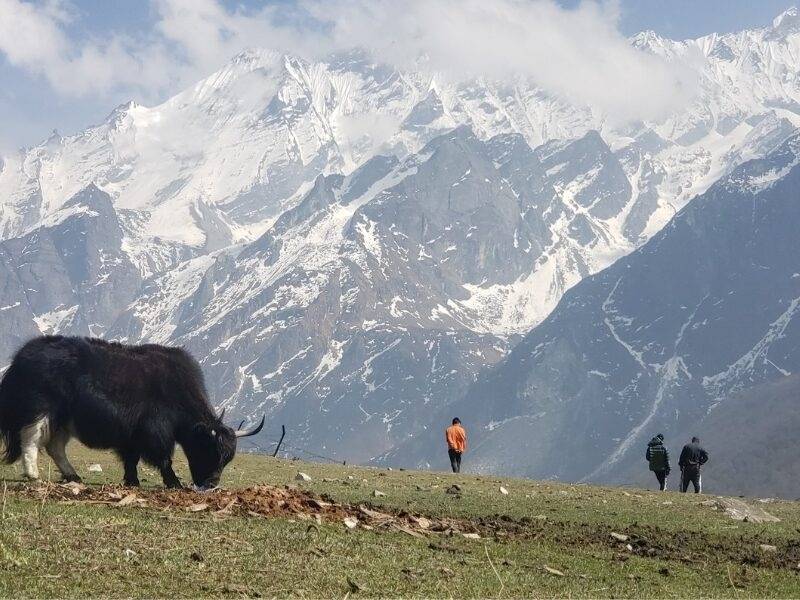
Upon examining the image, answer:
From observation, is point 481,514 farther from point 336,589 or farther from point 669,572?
point 336,589

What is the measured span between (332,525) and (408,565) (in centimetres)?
301

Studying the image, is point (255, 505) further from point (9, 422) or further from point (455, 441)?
point (455, 441)

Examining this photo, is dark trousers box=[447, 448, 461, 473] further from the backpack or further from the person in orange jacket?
the backpack

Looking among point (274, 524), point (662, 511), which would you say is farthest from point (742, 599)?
point (662, 511)

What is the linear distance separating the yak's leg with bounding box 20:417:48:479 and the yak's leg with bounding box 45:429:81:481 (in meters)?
0.38

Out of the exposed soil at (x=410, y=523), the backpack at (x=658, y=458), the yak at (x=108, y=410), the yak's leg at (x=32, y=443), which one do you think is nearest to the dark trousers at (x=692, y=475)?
the backpack at (x=658, y=458)

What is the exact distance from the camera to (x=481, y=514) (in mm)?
26344

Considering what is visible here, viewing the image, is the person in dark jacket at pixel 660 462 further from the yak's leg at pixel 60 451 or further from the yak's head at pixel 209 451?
the yak's leg at pixel 60 451

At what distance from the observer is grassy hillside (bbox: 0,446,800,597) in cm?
1546

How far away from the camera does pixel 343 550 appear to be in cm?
1803

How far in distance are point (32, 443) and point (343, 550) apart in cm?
1007

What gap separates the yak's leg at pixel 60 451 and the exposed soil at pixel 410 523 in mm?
2956

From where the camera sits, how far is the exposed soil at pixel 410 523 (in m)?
20.8

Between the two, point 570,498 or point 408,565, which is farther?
point 570,498
